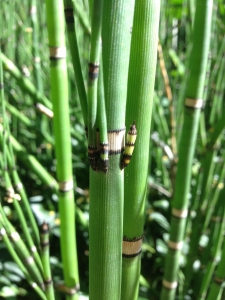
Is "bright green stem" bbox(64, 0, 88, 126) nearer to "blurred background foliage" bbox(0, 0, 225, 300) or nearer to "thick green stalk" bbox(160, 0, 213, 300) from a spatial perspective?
"thick green stalk" bbox(160, 0, 213, 300)

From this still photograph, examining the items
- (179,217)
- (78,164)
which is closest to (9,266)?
(78,164)

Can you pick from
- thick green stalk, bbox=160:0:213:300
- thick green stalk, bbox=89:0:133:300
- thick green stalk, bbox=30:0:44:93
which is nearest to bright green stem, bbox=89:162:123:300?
thick green stalk, bbox=89:0:133:300

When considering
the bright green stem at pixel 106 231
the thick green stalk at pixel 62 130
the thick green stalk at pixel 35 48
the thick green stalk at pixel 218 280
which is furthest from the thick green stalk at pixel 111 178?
the thick green stalk at pixel 35 48

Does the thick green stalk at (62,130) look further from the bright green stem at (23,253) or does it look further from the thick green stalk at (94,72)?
the thick green stalk at (94,72)

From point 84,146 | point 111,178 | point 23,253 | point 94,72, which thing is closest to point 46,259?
point 23,253

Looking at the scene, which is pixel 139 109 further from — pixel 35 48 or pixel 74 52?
pixel 35 48
